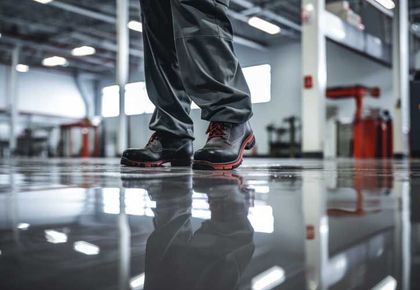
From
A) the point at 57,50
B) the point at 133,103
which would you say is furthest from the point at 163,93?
the point at 57,50

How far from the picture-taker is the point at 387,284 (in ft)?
0.52

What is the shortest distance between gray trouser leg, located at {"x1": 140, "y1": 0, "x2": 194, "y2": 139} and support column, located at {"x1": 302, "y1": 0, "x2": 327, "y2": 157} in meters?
3.58

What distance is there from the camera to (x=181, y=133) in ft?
4.40

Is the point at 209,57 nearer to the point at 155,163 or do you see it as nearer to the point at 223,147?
the point at 223,147

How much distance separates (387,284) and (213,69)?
3.05 ft

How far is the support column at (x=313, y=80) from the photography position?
187 inches

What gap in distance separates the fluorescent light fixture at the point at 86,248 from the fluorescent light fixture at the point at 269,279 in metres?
0.08

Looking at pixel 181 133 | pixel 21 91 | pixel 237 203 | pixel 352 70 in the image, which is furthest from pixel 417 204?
pixel 21 91

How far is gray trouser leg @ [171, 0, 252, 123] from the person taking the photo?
1040mm

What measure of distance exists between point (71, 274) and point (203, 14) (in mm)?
934

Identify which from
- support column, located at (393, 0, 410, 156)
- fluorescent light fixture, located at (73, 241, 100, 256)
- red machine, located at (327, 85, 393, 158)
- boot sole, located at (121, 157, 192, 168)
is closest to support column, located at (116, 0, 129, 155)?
red machine, located at (327, 85, 393, 158)

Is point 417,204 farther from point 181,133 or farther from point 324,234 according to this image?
point 181,133

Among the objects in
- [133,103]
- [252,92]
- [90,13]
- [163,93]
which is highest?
[90,13]

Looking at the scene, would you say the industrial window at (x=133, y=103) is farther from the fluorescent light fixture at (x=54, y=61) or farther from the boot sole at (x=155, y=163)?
the fluorescent light fixture at (x=54, y=61)
